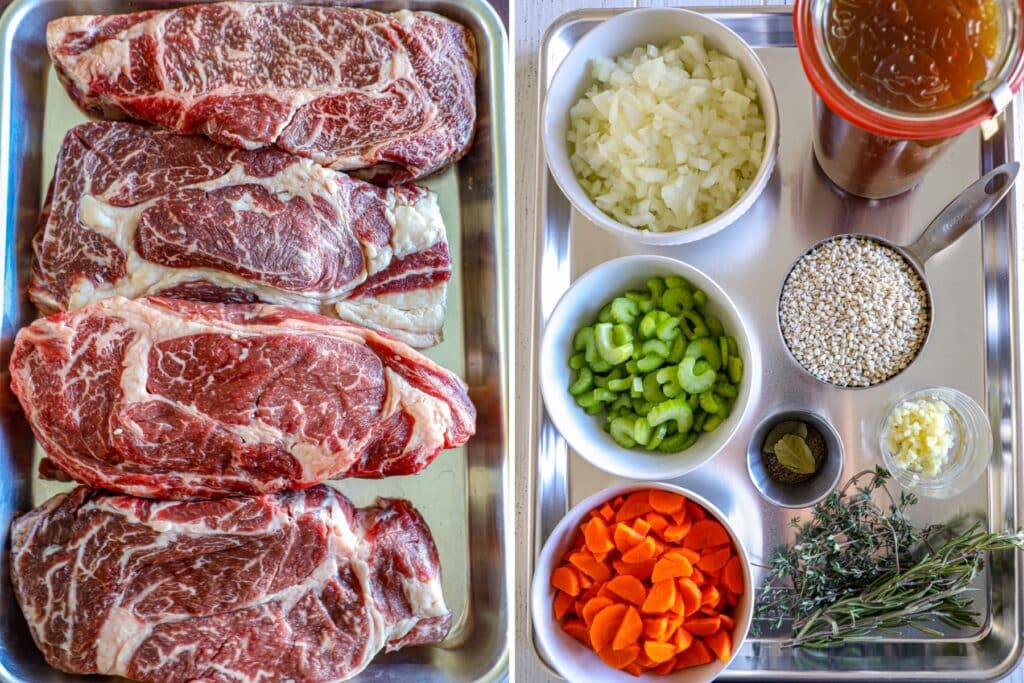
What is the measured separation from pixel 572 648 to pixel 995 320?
107cm

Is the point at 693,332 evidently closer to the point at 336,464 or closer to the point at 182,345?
the point at 336,464

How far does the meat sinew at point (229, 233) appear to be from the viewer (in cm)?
171

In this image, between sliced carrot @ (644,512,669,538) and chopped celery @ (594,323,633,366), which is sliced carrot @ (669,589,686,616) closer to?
sliced carrot @ (644,512,669,538)

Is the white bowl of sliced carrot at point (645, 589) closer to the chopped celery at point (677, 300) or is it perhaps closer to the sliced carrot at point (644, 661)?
the sliced carrot at point (644, 661)

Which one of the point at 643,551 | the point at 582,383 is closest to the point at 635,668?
the point at 643,551

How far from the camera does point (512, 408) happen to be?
1.79 m

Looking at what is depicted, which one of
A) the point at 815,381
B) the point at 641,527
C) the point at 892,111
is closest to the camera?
the point at 892,111

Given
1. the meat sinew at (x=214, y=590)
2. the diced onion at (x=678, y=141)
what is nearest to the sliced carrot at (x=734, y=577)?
the meat sinew at (x=214, y=590)

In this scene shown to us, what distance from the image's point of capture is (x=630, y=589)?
172 centimetres

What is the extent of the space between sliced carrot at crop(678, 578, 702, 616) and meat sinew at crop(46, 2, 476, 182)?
3.07 ft

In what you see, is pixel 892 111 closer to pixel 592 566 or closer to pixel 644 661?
pixel 592 566

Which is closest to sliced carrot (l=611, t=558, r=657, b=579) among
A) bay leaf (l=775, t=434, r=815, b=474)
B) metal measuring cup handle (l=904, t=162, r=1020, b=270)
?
bay leaf (l=775, t=434, r=815, b=474)

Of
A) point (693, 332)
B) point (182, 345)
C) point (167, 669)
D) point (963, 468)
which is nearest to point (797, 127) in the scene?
point (693, 332)

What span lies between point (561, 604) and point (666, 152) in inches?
35.2
